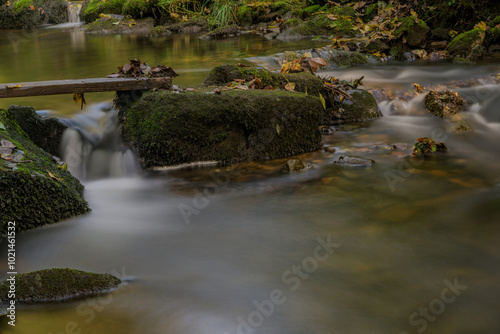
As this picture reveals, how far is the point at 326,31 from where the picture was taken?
13961 mm

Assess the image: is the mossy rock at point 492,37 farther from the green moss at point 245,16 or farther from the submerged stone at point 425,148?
the green moss at point 245,16

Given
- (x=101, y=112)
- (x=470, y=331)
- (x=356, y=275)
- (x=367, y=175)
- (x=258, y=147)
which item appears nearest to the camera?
(x=470, y=331)

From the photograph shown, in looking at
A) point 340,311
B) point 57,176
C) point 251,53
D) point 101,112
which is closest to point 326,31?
point 251,53

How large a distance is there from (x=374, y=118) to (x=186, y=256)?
4319 millimetres

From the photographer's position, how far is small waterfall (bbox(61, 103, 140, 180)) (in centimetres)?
541

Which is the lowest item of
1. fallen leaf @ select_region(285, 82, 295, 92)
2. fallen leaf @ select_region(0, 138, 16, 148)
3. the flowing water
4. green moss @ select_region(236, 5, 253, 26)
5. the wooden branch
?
the flowing water

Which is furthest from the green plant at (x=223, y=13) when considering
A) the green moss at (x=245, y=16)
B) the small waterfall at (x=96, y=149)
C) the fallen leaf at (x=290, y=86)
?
the small waterfall at (x=96, y=149)

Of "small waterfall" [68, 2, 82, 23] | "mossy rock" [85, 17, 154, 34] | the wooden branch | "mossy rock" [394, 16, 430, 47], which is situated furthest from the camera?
"small waterfall" [68, 2, 82, 23]

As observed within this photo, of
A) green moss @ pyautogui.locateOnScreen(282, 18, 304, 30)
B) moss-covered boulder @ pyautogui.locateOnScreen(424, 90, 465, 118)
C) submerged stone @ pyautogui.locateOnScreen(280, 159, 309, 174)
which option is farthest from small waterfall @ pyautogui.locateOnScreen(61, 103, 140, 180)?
green moss @ pyautogui.locateOnScreen(282, 18, 304, 30)

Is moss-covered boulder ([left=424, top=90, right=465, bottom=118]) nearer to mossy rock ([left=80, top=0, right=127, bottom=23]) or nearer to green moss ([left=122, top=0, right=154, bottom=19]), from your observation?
green moss ([left=122, top=0, right=154, bottom=19])

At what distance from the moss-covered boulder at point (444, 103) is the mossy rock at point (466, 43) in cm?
327

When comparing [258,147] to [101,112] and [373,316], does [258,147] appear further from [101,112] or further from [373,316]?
[373,316]

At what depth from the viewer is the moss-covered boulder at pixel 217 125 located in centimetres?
511

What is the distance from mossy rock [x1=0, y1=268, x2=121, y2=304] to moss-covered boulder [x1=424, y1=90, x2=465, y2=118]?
5.60 m
